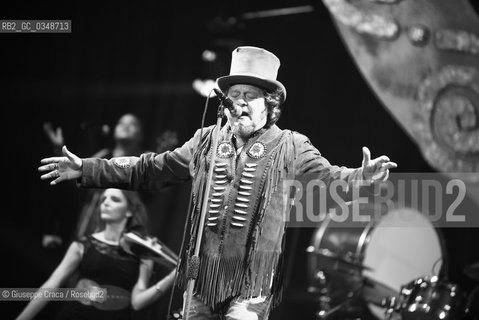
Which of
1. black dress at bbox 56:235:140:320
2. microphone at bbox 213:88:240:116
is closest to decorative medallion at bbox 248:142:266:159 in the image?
microphone at bbox 213:88:240:116

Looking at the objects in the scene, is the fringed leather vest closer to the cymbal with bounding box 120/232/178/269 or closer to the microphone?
the microphone

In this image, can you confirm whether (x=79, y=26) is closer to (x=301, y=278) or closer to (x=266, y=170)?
(x=301, y=278)

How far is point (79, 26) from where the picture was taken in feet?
19.0

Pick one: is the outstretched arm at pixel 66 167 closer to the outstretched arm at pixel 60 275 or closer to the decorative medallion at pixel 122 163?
the decorative medallion at pixel 122 163

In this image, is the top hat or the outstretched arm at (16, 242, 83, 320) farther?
the outstretched arm at (16, 242, 83, 320)

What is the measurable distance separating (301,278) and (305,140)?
2.61m

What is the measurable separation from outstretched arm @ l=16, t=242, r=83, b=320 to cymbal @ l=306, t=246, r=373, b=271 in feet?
5.87

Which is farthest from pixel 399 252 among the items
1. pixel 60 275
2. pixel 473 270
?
pixel 60 275

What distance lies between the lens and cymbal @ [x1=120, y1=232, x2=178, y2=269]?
16.4 feet

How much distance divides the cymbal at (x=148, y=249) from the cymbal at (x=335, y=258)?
3.82 ft

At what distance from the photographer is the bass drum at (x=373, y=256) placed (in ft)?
17.7

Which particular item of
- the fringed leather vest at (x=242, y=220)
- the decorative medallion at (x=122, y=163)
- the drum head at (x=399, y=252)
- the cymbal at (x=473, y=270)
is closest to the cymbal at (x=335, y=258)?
the drum head at (x=399, y=252)

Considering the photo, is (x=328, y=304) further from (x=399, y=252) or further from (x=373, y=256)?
(x=399, y=252)

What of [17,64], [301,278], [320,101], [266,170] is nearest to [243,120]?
[266,170]
